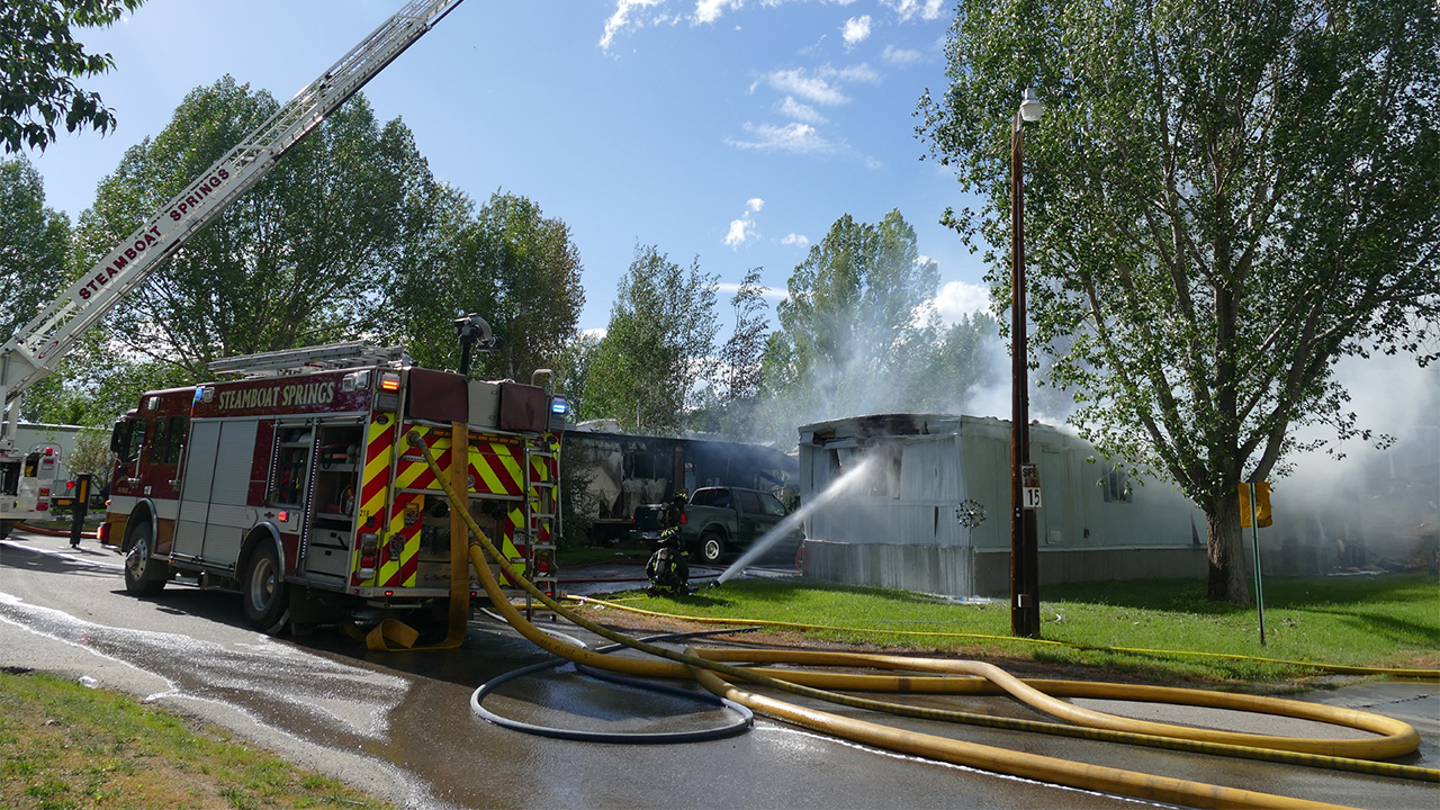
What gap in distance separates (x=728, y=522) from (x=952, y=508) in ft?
20.9

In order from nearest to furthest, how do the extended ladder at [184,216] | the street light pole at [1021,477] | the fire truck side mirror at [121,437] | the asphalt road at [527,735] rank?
1. the asphalt road at [527,735]
2. the street light pole at [1021,477]
3. the fire truck side mirror at [121,437]
4. the extended ladder at [184,216]

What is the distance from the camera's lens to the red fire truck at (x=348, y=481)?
8352 millimetres

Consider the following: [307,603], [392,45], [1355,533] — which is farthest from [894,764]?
[1355,533]

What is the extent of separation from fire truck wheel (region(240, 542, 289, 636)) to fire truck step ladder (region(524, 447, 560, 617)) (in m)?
2.51

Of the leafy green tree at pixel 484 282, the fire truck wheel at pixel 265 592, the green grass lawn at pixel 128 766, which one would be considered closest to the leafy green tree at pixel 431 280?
the leafy green tree at pixel 484 282

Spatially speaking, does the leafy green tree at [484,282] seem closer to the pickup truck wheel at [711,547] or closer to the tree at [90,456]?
the tree at [90,456]

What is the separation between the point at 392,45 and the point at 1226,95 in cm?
1690

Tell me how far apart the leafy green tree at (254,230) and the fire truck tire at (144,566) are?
1825 centimetres

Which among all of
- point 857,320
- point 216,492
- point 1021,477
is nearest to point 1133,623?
point 1021,477

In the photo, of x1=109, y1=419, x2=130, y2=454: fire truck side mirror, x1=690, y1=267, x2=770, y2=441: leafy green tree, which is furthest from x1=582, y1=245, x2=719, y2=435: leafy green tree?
x1=109, y1=419, x2=130, y2=454: fire truck side mirror

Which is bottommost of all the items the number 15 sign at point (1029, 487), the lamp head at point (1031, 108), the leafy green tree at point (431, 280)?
the number 15 sign at point (1029, 487)

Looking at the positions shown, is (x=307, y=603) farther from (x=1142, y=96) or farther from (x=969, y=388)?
(x=969, y=388)

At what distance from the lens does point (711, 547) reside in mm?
19609

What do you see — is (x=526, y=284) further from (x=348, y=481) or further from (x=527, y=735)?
(x=527, y=735)
